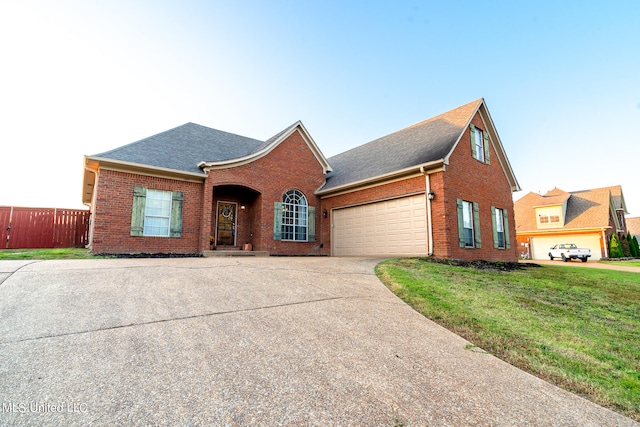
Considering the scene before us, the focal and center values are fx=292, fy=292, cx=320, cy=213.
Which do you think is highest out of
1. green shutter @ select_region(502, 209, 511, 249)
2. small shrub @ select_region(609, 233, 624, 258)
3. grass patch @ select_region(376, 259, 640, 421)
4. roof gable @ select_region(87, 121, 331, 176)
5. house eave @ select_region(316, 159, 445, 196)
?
roof gable @ select_region(87, 121, 331, 176)

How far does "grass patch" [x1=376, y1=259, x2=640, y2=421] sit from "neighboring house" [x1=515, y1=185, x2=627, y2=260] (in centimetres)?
2128

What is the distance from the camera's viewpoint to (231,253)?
11094 millimetres

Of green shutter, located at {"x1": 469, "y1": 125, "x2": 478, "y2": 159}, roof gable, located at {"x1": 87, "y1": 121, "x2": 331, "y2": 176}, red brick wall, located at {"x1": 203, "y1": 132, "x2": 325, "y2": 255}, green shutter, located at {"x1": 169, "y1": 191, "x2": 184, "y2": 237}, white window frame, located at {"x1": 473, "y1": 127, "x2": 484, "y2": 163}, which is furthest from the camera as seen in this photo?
white window frame, located at {"x1": 473, "y1": 127, "x2": 484, "y2": 163}

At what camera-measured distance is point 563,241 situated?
80.6ft

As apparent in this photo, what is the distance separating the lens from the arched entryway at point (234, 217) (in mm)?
12398

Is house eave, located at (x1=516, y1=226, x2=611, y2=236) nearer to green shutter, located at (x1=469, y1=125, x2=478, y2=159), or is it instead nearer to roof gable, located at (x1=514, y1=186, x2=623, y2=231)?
roof gable, located at (x1=514, y1=186, x2=623, y2=231)

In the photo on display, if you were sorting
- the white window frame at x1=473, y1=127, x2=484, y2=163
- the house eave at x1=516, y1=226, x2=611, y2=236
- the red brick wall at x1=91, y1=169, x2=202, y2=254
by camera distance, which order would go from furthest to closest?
the house eave at x1=516, y1=226, x2=611, y2=236 < the white window frame at x1=473, y1=127, x2=484, y2=163 < the red brick wall at x1=91, y1=169, x2=202, y2=254

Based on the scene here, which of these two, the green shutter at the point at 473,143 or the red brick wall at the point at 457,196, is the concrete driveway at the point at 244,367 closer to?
the red brick wall at the point at 457,196

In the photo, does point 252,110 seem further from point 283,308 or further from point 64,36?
point 283,308

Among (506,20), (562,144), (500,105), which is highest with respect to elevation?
(506,20)

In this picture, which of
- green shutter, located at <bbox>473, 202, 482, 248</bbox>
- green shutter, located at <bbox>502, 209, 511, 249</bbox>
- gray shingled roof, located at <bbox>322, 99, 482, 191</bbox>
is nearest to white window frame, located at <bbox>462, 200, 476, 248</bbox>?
green shutter, located at <bbox>473, 202, 482, 248</bbox>

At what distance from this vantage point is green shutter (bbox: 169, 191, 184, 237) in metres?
10.7

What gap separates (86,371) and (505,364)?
3785 millimetres

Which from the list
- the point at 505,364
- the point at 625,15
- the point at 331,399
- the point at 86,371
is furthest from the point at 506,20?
the point at 86,371
